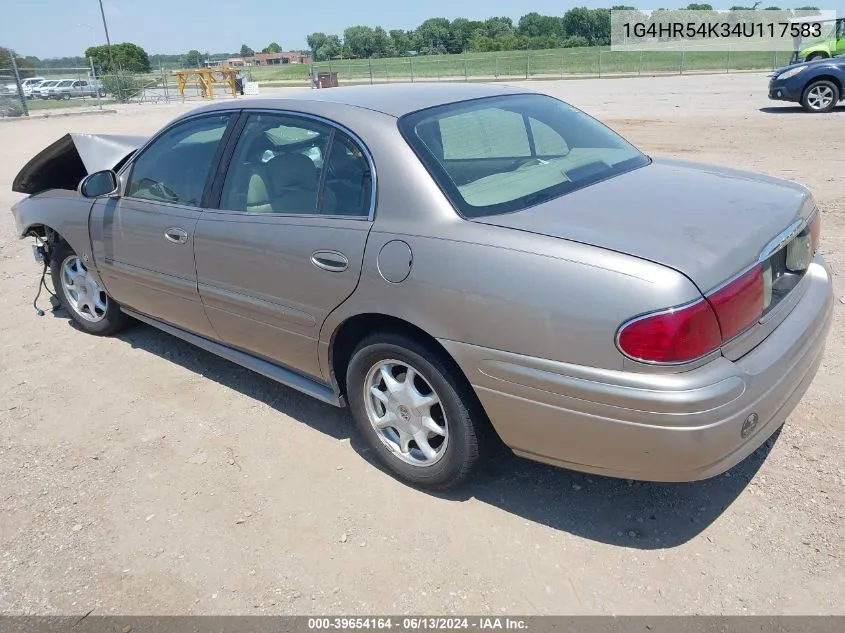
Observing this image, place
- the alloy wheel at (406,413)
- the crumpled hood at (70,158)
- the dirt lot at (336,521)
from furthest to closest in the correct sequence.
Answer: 1. the crumpled hood at (70,158)
2. the alloy wheel at (406,413)
3. the dirt lot at (336,521)

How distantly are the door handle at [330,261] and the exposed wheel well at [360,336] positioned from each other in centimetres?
23

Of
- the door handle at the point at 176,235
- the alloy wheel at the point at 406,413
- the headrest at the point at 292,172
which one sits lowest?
the alloy wheel at the point at 406,413

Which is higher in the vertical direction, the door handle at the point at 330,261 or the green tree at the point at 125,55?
the green tree at the point at 125,55

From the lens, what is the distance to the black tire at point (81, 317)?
498 cm

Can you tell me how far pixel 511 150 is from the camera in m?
3.46

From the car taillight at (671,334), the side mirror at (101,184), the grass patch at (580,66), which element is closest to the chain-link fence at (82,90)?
the grass patch at (580,66)

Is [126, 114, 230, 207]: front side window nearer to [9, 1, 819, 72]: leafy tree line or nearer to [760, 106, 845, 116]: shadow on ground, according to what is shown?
[760, 106, 845, 116]: shadow on ground

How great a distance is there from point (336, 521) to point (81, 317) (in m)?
3.22

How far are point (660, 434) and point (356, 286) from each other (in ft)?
4.44

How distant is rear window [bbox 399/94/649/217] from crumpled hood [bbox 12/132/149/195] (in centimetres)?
287

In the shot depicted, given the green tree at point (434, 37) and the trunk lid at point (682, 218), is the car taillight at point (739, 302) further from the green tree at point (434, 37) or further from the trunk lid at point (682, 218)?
the green tree at point (434, 37)

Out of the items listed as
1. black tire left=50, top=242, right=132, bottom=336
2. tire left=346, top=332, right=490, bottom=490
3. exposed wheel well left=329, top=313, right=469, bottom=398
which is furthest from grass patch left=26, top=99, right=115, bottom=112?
tire left=346, top=332, right=490, bottom=490

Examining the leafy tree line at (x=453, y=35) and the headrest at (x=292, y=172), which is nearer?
the headrest at (x=292, y=172)

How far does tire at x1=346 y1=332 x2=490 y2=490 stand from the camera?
280 centimetres
